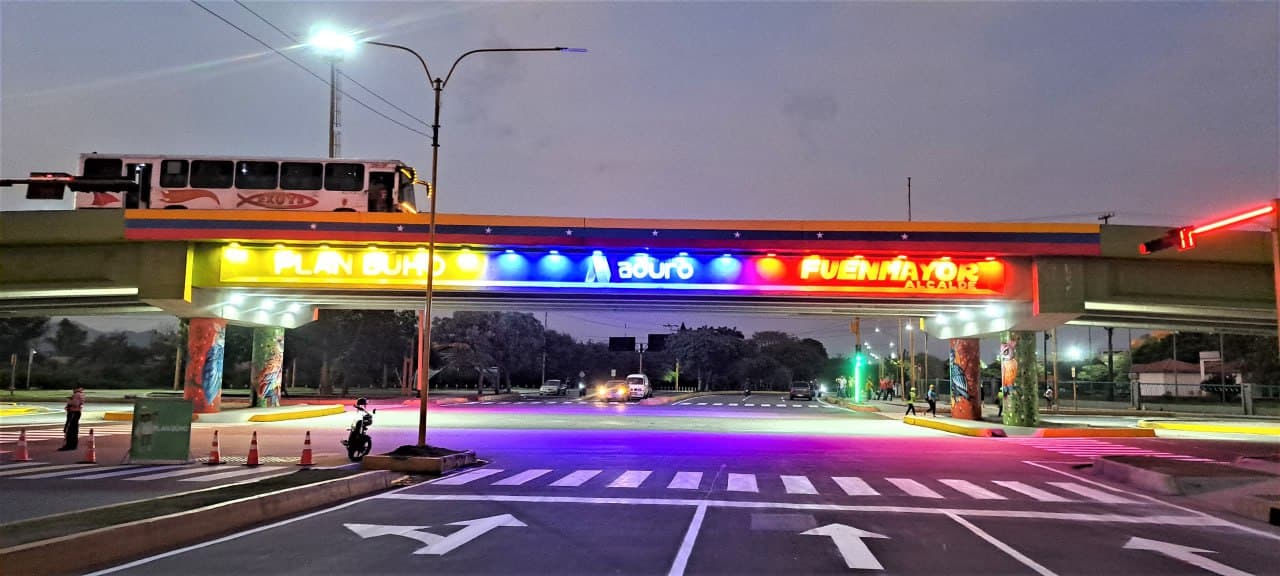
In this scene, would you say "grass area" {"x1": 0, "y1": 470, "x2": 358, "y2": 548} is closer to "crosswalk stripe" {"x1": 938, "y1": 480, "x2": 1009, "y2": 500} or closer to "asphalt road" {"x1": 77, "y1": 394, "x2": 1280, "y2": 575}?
"asphalt road" {"x1": 77, "y1": 394, "x2": 1280, "y2": 575}

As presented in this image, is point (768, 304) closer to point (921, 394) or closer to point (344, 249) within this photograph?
point (344, 249)

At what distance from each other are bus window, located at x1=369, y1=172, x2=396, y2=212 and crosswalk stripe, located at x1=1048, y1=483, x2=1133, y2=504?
873 inches

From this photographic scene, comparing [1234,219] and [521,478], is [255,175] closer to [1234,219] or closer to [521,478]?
[521,478]

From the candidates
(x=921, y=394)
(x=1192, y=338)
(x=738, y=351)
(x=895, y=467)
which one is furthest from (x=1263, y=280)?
(x=738, y=351)

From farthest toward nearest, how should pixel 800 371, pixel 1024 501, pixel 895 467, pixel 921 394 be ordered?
pixel 800 371 → pixel 921 394 → pixel 895 467 → pixel 1024 501

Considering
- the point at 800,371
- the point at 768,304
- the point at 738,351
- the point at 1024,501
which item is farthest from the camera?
the point at 800,371

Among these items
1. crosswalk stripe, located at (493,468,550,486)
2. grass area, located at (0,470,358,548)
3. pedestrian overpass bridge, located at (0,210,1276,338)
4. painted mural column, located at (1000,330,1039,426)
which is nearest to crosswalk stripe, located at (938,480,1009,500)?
crosswalk stripe, located at (493,468,550,486)

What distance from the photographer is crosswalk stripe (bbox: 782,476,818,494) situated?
1438cm

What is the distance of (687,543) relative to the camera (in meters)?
9.48

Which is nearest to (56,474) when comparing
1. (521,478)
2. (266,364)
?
(521,478)

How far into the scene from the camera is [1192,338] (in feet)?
329

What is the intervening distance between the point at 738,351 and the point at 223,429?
105 m

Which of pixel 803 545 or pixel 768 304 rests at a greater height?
pixel 768 304

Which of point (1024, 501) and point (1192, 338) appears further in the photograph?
point (1192, 338)
